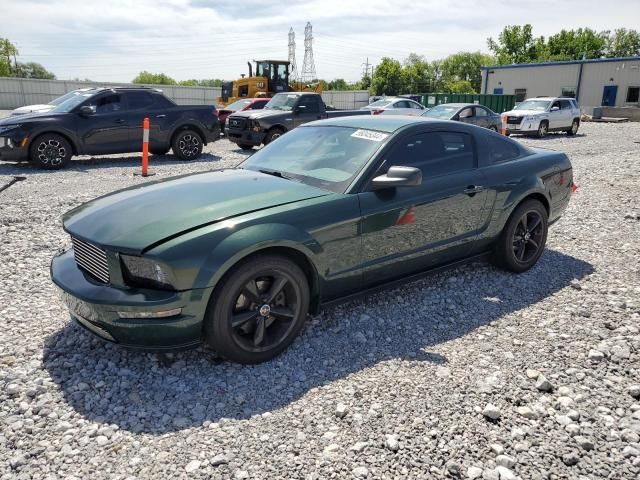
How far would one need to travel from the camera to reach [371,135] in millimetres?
4141

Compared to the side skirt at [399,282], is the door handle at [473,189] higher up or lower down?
higher up

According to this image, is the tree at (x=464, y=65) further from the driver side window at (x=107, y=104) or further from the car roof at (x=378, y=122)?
the car roof at (x=378, y=122)

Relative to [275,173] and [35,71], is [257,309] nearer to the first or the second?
[275,173]

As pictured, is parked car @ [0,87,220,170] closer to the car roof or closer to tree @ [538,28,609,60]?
the car roof

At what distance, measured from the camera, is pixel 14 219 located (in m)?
6.55

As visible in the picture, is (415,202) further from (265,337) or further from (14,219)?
(14,219)

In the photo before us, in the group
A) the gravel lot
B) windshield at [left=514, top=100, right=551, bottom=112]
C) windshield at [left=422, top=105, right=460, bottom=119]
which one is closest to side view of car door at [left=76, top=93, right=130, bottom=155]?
the gravel lot

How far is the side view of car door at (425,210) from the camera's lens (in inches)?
150

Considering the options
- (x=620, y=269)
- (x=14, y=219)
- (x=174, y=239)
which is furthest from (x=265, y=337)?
(x=14, y=219)

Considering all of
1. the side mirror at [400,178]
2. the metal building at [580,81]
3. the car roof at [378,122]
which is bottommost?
the side mirror at [400,178]

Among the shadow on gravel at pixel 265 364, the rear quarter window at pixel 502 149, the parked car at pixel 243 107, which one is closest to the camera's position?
the shadow on gravel at pixel 265 364

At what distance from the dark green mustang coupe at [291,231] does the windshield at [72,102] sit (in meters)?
8.13

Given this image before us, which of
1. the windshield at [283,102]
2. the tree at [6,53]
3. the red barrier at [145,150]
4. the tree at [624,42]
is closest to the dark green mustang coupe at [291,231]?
the red barrier at [145,150]

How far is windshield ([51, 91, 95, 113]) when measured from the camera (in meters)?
11.0
